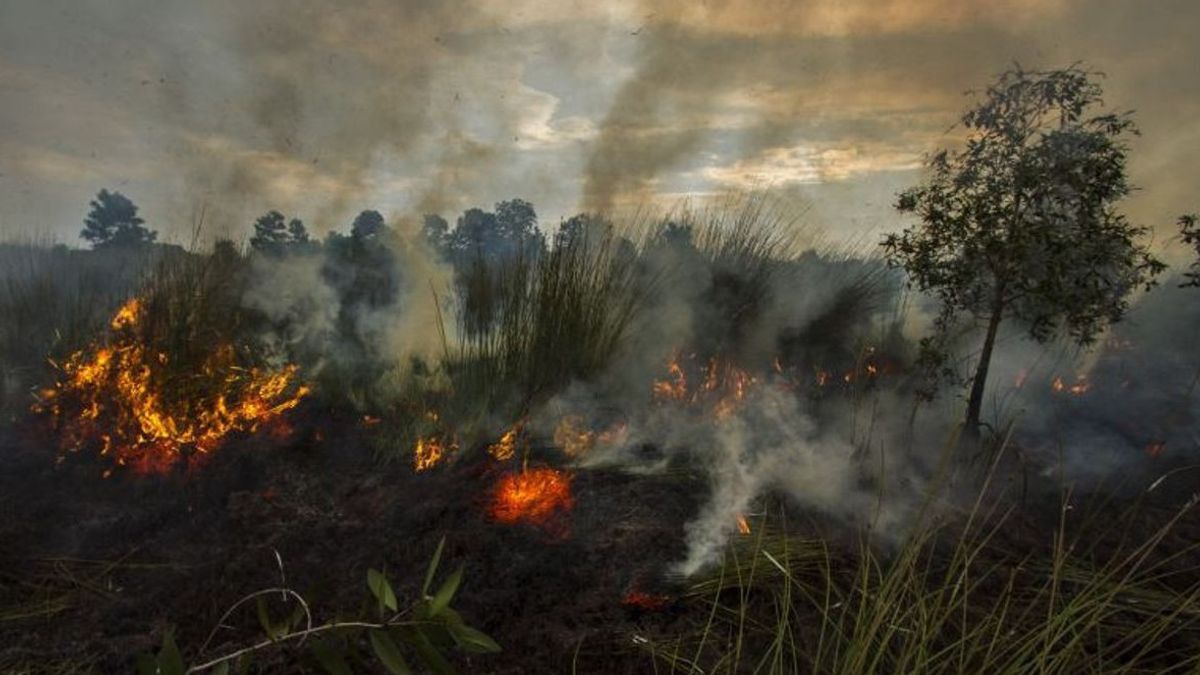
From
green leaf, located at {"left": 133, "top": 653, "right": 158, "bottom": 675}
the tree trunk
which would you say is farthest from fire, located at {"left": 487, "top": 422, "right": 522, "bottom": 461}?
green leaf, located at {"left": 133, "top": 653, "right": 158, "bottom": 675}

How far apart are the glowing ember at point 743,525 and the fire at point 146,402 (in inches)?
187

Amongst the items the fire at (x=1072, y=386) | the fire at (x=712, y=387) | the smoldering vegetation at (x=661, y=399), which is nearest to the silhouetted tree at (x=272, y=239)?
the smoldering vegetation at (x=661, y=399)

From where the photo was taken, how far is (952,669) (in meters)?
2.97

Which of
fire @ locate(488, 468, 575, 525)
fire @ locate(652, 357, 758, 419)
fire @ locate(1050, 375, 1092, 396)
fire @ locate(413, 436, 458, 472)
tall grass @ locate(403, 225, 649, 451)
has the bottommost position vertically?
fire @ locate(1050, 375, 1092, 396)

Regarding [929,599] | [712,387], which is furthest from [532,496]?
[712,387]

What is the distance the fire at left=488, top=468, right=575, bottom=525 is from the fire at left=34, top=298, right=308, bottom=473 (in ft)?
9.43

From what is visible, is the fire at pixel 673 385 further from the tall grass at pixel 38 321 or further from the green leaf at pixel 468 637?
the green leaf at pixel 468 637

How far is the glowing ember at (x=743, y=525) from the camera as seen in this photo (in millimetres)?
4680

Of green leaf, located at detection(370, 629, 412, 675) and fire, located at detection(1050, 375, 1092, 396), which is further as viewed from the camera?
fire, located at detection(1050, 375, 1092, 396)

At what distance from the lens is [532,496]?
553cm

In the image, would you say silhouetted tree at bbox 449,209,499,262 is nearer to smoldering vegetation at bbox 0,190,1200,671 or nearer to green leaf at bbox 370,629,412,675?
smoldering vegetation at bbox 0,190,1200,671

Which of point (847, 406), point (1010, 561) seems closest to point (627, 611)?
point (1010, 561)

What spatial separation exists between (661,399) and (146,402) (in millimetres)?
5031

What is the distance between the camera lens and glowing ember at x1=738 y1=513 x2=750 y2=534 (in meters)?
4.68
